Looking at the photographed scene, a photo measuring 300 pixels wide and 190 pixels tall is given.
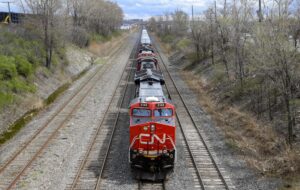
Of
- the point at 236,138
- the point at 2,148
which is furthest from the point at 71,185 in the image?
the point at 236,138

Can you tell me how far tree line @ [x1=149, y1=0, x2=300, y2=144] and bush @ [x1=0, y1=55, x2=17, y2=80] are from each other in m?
16.2

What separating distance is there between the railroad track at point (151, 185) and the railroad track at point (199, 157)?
1.25m

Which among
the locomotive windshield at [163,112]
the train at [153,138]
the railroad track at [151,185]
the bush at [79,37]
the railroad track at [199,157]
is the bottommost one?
the railroad track at [151,185]

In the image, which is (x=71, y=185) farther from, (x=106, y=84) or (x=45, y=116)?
(x=106, y=84)

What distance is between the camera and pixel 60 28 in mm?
41062

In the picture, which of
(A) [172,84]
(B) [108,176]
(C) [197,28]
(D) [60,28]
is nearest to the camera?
(B) [108,176]

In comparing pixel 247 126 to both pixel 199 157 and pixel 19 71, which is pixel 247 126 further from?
pixel 19 71

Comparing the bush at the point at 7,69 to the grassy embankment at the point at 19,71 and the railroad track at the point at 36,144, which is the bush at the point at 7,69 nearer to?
the grassy embankment at the point at 19,71

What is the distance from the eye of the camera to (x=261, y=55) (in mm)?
19516

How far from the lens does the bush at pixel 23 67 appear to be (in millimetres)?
32269

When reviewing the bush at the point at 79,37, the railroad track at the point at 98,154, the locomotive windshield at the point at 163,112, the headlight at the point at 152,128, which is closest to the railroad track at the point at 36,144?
the railroad track at the point at 98,154

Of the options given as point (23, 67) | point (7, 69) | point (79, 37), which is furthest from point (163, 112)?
point (79, 37)

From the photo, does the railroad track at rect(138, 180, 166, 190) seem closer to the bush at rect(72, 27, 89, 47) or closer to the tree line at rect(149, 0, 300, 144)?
the tree line at rect(149, 0, 300, 144)

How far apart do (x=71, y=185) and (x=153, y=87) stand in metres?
7.75
